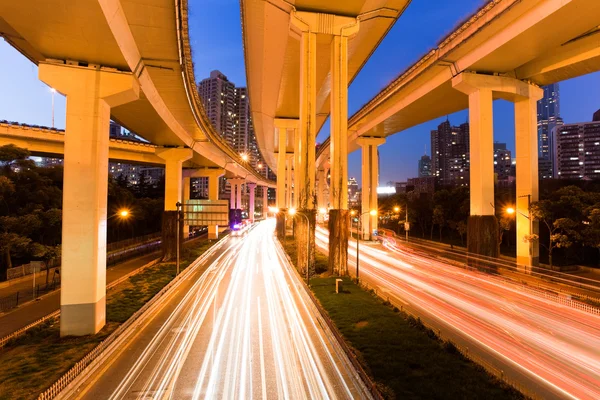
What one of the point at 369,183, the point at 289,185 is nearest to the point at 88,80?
the point at 369,183

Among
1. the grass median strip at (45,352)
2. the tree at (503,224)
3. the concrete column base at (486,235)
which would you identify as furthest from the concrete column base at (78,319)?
the tree at (503,224)

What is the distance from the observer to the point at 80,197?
14.5m

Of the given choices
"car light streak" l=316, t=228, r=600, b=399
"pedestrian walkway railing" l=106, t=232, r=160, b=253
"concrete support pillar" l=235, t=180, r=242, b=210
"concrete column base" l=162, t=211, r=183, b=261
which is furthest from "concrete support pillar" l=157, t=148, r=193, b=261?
"concrete support pillar" l=235, t=180, r=242, b=210

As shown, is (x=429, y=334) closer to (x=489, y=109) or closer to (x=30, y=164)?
(x=489, y=109)

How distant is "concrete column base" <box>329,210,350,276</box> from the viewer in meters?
25.1

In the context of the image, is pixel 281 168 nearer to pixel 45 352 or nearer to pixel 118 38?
pixel 118 38

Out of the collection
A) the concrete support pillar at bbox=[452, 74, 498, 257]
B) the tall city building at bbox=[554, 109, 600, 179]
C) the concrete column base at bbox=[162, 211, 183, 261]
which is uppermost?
the tall city building at bbox=[554, 109, 600, 179]

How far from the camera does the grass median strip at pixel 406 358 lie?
9.34 metres

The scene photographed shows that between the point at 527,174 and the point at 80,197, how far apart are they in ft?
104

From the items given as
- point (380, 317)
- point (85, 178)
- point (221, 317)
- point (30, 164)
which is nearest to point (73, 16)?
point (85, 178)

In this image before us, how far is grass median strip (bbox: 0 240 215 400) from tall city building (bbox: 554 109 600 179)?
399 ft

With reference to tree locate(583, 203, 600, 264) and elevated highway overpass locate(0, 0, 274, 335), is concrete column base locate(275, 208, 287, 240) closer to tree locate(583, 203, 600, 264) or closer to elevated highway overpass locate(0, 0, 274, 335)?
tree locate(583, 203, 600, 264)

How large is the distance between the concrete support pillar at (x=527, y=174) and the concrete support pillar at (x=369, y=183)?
23020 mm

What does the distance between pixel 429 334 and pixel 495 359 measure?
2414 mm
